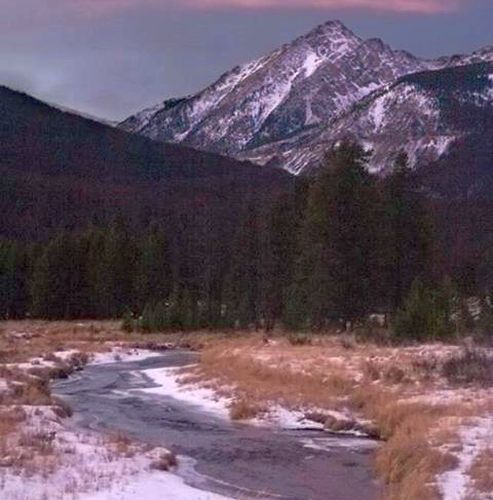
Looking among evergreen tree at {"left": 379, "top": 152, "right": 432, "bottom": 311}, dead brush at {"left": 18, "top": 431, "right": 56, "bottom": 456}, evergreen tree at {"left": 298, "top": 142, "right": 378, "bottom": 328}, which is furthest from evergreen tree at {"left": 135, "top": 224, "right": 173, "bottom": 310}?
dead brush at {"left": 18, "top": 431, "right": 56, "bottom": 456}

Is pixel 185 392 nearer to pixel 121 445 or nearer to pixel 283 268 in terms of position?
pixel 121 445

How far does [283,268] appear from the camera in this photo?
8069 cm

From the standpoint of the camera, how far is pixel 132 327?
257 ft

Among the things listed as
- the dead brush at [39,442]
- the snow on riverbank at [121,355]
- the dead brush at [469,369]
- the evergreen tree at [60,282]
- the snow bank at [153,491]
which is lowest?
the snow bank at [153,491]

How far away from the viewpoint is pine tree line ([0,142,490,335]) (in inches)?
2520

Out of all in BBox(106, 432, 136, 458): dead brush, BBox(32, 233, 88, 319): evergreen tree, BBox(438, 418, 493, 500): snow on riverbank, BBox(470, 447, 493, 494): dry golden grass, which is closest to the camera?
BBox(438, 418, 493, 500): snow on riverbank

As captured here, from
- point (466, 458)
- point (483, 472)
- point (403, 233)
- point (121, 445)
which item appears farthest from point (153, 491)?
point (403, 233)

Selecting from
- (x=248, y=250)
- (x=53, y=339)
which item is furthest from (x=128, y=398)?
(x=248, y=250)

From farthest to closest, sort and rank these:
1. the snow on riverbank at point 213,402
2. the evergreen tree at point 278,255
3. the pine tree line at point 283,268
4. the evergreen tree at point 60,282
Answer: the evergreen tree at point 60,282 → the evergreen tree at point 278,255 → the pine tree line at point 283,268 → the snow on riverbank at point 213,402

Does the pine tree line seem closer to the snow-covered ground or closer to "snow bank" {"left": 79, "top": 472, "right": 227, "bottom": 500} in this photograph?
the snow-covered ground

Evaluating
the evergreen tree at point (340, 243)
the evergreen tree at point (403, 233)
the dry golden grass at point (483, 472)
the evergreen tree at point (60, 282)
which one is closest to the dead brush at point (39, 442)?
the dry golden grass at point (483, 472)

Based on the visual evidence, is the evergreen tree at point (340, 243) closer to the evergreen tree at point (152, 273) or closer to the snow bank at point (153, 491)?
the evergreen tree at point (152, 273)

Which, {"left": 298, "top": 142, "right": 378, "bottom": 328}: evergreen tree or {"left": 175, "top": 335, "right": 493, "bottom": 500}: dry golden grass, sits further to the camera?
{"left": 298, "top": 142, "right": 378, "bottom": 328}: evergreen tree

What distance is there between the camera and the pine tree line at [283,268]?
64000 millimetres
